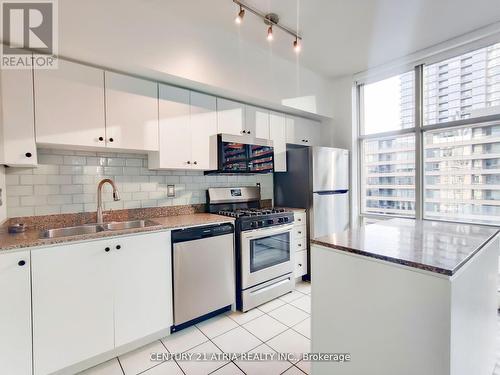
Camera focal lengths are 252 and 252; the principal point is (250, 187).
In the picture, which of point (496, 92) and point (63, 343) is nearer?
point (63, 343)

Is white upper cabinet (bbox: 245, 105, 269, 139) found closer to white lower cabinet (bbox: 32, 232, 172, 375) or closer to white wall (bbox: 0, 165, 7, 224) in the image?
white lower cabinet (bbox: 32, 232, 172, 375)

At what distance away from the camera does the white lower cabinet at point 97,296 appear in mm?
1589

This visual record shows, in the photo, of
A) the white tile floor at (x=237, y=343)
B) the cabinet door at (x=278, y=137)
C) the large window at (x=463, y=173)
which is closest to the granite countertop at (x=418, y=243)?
the white tile floor at (x=237, y=343)

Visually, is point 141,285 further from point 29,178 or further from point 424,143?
point 424,143

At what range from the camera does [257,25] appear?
248 cm

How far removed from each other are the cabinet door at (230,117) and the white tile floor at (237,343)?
1947 mm

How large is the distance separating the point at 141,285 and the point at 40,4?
216cm

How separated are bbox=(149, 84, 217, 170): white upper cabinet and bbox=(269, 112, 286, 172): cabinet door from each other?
86 centimetres

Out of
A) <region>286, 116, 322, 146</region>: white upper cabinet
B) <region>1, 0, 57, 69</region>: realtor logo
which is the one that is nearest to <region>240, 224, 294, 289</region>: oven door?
<region>286, 116, 322, 146</region>: white upper cabinet

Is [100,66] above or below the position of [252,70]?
below

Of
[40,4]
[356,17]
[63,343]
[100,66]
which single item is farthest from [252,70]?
[63,343]

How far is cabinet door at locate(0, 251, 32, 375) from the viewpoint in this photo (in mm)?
1456

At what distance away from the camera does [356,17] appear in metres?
Answer: 2.38

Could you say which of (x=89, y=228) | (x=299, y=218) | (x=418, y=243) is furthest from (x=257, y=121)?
(x=418, y=243)
